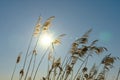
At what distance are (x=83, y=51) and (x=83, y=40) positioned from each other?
0.44 m

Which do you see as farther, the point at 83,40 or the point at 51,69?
the point at 83,40

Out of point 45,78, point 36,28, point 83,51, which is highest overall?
point 36,28

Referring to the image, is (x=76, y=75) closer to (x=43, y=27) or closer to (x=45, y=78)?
(x=45, y=78)

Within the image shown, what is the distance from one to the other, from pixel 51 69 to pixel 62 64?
664mm

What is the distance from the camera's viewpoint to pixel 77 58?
27.8 feet

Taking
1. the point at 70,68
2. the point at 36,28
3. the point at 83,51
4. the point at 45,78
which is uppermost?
the point at 36,28

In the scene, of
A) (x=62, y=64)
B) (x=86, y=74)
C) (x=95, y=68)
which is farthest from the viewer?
(x=95, y=68)

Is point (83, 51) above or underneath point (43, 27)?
underneath

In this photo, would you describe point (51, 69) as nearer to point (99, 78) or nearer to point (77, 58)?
point (77, 58)

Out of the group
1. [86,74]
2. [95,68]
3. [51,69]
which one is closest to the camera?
[51,69]

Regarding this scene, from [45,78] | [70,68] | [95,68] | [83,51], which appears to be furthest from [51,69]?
[95,68]

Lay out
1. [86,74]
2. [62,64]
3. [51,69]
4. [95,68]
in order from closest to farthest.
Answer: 1. [51,69]
2. [62,64]
3. [86,74]
4. [95,68]

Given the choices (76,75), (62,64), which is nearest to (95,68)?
(76,75)

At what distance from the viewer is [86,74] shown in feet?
29.3
